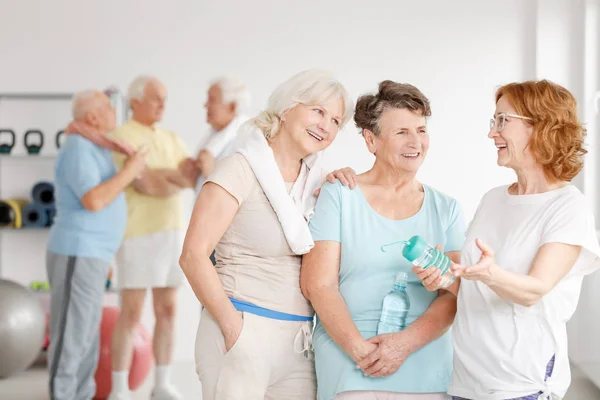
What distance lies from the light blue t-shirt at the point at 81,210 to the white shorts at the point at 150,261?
0.94ft

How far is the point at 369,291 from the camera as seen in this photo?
6.87 feet

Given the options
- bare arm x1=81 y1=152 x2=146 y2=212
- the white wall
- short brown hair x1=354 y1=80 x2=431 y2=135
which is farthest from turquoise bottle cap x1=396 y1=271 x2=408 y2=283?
the white wall

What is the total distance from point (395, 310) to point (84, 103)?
260 centimetres

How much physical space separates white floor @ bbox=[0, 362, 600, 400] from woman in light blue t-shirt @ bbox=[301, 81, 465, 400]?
251 cm

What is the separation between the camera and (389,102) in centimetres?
217

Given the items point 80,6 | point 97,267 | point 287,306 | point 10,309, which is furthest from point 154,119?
point 287,306

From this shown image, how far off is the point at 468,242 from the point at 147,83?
2.84 m

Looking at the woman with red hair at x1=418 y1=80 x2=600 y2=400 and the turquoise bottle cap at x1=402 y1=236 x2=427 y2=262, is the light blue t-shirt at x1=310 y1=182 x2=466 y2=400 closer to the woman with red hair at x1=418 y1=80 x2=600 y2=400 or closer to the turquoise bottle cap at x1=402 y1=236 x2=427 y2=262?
the woman with red hair at x1=418 y1=80 x2=600 y2=400

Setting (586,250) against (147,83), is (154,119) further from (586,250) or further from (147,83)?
(586,250)

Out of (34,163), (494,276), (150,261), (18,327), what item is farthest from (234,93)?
(494,276)

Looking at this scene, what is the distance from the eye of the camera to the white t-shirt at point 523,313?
1.77 metres

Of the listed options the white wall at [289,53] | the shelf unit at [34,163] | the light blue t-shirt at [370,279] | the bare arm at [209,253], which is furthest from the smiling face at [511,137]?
the shelf unit at [34,163]

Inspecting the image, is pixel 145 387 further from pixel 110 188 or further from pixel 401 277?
pixel 401 277

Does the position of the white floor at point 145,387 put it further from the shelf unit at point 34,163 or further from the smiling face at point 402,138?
the smiling face at point 402,138
